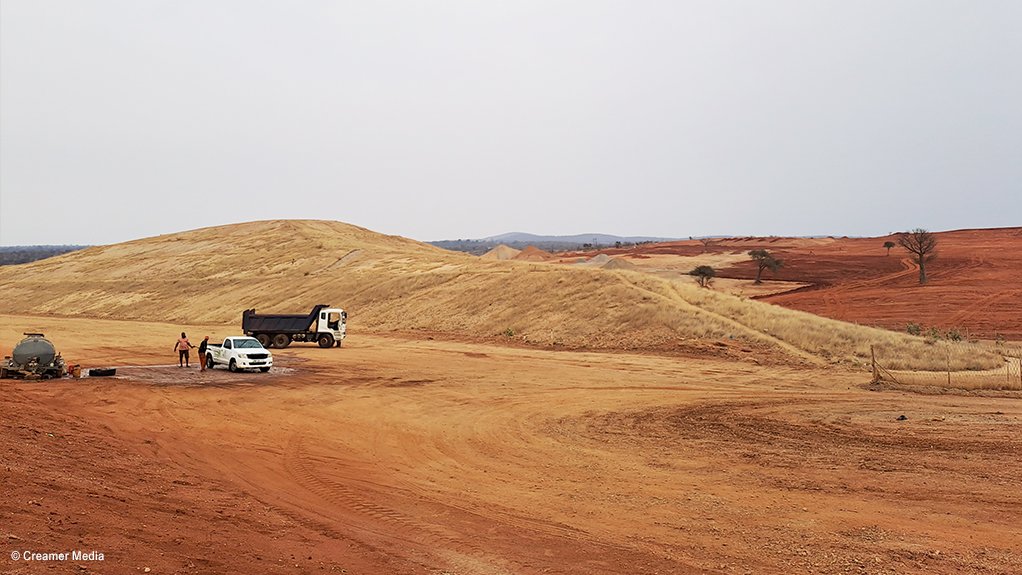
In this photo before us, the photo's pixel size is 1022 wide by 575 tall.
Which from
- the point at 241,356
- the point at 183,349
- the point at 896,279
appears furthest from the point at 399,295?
the point at 896,279

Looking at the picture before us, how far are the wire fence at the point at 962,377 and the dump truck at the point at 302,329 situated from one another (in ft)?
96.1

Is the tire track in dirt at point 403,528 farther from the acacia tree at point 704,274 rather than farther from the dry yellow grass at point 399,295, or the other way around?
the acacia tree at point 704,274

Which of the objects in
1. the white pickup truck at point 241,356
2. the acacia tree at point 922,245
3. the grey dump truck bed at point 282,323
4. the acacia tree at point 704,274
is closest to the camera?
the white pickup truck at point 241,356

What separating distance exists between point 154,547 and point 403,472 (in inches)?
265

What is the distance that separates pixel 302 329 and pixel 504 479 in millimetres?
32616

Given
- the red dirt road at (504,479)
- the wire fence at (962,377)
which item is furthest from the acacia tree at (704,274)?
the red dirt road at (504,479)

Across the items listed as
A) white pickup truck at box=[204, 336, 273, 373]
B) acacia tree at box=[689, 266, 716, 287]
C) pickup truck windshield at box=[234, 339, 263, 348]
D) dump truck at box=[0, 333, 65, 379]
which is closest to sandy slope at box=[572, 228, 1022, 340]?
acacia tree at box=[689, 266, 716, 287]

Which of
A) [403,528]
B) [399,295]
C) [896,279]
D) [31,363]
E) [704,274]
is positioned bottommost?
[403,528]

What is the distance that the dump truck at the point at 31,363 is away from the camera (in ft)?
89.6

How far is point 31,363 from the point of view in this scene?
2742 cm

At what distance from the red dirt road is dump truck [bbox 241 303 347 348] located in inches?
652

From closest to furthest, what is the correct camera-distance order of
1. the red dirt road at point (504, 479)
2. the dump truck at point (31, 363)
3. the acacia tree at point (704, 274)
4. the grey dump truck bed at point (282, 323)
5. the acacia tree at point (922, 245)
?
the red dirt road at point (504, 479) → the dump truck at point (31, 363) → the grey dump truck bed at point (282, 323) → the acacia tree at point (922, 245) → the acacia tree at point (704, 274)

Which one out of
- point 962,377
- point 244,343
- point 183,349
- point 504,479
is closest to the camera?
point 504,479

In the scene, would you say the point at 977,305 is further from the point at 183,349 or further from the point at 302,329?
the point at 183,349
